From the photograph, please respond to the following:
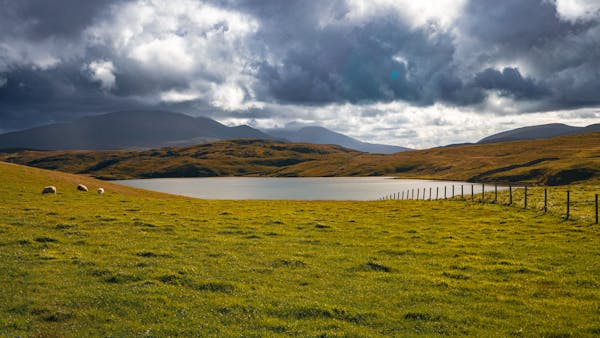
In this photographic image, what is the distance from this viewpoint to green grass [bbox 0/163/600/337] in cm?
1421

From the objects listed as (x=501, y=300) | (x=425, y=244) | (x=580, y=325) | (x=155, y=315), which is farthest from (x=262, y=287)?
(x=425, y=244)

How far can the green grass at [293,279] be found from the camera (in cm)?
1421

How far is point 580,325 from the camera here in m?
13.9

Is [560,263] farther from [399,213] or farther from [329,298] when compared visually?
[399,213]

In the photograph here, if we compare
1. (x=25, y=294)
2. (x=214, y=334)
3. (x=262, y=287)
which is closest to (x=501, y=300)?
(x=262, y=287)

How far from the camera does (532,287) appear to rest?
1828 centimetres

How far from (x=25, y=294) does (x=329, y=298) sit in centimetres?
1254

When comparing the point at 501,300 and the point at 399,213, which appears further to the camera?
the point at 399,213

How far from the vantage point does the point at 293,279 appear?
1952 cm

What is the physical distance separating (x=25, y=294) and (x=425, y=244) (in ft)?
76.8

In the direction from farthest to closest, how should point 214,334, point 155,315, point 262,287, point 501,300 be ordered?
point 262,287 → point 501,300 → point 155,315 → point 214,334

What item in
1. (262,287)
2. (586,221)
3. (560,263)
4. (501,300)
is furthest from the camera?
(586,221)

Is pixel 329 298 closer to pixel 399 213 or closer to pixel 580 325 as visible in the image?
pixel 580 325

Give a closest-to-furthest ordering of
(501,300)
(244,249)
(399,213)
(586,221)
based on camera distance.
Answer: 1. (501,300)
2. (244,249)
3. (586,221)
4. (399,213)
